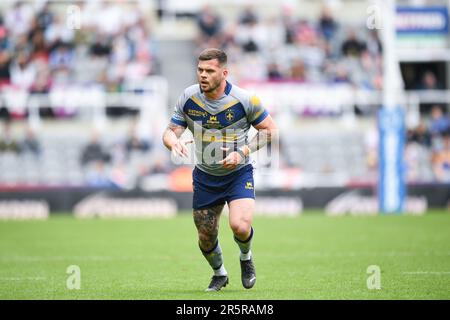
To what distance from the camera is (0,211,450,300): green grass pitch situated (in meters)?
10.6

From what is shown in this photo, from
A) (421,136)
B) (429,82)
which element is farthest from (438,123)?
(429,82)

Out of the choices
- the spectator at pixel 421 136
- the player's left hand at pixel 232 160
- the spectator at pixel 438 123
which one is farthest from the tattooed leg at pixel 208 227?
the spectator at pixel 438 123

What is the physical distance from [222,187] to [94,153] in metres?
16.2

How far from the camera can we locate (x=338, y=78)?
28.9 m

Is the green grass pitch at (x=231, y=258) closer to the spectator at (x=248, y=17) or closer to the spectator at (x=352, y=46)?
the spectator at (x=352, y=46)

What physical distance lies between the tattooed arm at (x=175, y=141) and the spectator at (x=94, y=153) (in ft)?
52.3

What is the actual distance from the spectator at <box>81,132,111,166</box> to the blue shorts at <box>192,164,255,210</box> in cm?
1598

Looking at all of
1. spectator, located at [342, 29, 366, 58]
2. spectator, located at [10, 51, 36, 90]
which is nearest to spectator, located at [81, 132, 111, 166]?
spectator, located at [10, 51, 36, 90]

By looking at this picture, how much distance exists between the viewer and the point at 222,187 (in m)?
10.5

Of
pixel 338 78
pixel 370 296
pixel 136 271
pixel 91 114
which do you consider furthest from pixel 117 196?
pixel 370 296

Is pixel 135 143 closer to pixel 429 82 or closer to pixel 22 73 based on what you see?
pixel 22 73

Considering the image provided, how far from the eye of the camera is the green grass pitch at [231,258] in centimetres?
1056
